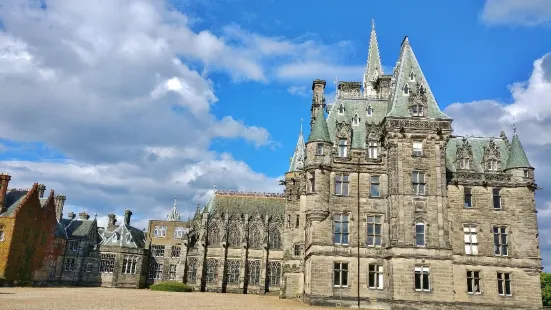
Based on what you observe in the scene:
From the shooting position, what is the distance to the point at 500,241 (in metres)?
41.1

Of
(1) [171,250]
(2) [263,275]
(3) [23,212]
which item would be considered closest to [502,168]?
(2) [263,275]

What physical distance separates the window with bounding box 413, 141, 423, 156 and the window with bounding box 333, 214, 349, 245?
9015 mm

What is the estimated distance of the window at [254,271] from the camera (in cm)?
6944

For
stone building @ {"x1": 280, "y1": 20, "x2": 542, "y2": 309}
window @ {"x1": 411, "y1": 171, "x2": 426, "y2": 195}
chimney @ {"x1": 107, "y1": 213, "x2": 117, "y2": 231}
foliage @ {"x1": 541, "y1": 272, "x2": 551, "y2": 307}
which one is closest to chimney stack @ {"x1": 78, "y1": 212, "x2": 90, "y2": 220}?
chimney @ {"x1": 107, "y1": 213, "x2": 117, "y2": 231}

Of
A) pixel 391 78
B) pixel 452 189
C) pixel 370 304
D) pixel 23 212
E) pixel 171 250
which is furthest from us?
pixel 171 250

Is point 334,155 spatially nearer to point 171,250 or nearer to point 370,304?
point 370,304

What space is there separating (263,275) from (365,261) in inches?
1245

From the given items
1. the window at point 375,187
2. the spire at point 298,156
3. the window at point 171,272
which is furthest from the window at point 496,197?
the window at point 171,272

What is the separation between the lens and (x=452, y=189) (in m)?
42.0

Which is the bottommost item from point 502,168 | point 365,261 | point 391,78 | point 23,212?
point 365,261

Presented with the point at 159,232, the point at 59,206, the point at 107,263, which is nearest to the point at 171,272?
the point at 159,232

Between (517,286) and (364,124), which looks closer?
(517,286)

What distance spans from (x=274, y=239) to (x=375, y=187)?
32.7 m

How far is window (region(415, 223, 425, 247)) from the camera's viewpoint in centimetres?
3922
